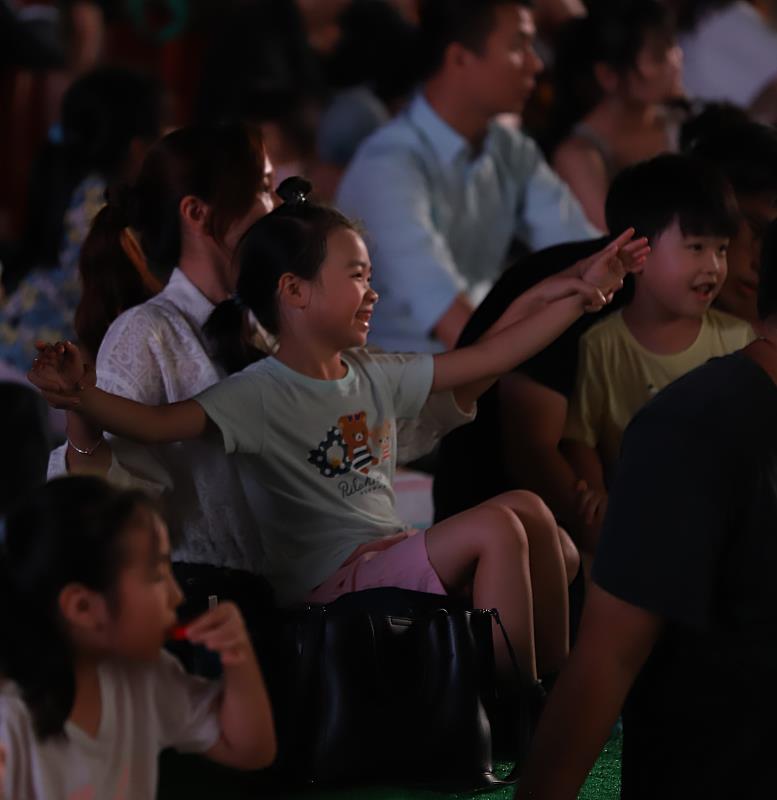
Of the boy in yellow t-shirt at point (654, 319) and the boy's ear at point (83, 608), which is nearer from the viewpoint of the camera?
the boy's ear at point (83, 608)

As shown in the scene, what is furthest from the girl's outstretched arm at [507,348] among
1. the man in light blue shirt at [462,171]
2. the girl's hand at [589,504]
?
the man in light blue shirt at [462,171]

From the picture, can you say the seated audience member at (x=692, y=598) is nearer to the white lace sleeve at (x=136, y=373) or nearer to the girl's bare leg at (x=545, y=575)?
the girl's bare leg at (x=545, y=575)

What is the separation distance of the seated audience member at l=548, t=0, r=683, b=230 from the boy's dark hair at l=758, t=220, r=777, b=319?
7.15 ft

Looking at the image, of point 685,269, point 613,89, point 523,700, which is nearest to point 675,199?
point 685,269

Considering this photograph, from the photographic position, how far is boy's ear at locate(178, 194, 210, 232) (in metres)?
2.23

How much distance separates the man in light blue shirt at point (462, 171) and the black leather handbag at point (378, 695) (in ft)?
4.88

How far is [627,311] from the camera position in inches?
96.7

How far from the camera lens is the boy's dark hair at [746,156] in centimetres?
258

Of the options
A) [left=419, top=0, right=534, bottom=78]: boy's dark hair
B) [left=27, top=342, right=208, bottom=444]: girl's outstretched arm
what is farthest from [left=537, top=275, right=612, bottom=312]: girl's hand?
[left=419, top=0, right=534, bottom=78]: boy's dark hair

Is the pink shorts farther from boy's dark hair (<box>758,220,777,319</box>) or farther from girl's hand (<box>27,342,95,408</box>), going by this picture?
boy's dark hair (<box>758,220,777,319</box>)

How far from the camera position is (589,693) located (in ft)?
4.87

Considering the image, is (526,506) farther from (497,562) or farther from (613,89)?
(613,89)

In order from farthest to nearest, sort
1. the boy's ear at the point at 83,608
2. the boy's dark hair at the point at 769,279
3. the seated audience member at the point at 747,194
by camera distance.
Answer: the seated audience member at the point at 747,194
the boy's dark hair at the point at 769,279
the boy's ear at the point at 83,608

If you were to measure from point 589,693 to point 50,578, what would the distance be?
53 cm
